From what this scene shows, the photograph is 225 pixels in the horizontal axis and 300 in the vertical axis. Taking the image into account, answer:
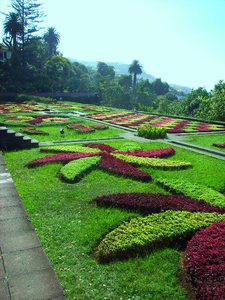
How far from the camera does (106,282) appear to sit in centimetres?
328

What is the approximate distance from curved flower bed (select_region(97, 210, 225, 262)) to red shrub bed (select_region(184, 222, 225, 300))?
8.4 inches

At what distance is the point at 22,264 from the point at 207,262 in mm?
2161

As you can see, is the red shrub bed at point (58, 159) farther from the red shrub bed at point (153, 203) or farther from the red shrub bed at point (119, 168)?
the red shrub bed at point (153, 203)

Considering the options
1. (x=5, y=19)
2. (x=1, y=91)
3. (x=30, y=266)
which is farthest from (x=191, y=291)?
(x=5, y=19)

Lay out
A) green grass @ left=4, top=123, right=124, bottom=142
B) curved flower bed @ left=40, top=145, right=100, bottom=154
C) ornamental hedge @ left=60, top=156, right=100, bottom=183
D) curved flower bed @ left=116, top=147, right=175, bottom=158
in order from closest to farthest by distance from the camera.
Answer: ornamental hedge @ left=60, top=156, right=100, bottom=183 → curved flower bed @ left=116, top=147, right=175, bottom=158 → curved flower bed @ left=40, top=145, right=100, bottom=154 → green grass @ left=4, top=123, right=124, bottom=142

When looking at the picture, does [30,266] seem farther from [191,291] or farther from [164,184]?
[164,184]

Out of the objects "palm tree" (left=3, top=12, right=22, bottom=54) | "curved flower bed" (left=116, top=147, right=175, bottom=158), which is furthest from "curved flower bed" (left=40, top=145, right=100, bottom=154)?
"palm tree" (left=3, top=12, right=22, bottom=54)

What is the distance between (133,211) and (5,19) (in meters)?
52.6

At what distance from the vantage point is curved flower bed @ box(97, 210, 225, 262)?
147 inches

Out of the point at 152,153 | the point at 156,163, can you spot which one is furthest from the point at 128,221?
the point at 152,153

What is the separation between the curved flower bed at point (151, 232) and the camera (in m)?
3.74

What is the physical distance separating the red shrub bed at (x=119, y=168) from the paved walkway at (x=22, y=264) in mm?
2757

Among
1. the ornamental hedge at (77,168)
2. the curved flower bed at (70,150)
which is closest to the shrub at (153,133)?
the curved flower bed at (70,150)

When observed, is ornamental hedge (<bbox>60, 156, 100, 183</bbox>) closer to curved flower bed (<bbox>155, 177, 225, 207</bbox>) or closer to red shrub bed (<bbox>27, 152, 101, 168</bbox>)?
red shrub bed (<bbox>27, 152, 101, 168</bbox>)
